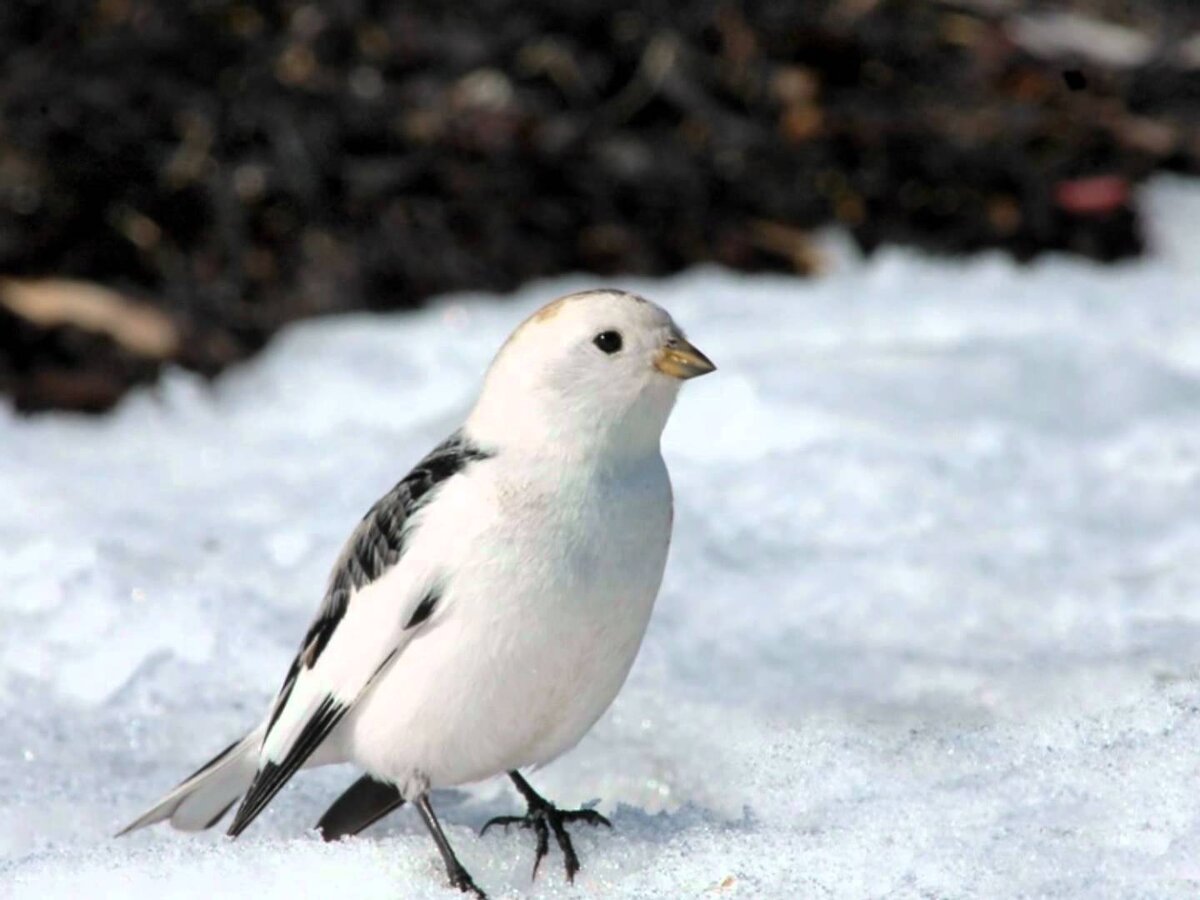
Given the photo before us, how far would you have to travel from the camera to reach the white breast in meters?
3.02

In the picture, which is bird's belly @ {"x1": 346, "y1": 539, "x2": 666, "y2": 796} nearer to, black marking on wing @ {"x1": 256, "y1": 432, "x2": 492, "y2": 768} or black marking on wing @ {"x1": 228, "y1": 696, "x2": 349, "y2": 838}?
black marking on wing @ {"x1": 228, "y1": 696, "x2": 349, "y2": 838}

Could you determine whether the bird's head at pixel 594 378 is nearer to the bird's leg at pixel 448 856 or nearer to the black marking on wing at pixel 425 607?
the black marking on wing at pixel 425 607

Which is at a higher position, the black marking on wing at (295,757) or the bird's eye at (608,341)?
the bird's eye at (608,341)

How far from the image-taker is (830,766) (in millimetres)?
3381

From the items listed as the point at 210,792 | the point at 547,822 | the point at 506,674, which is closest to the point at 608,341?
the point at 506,674

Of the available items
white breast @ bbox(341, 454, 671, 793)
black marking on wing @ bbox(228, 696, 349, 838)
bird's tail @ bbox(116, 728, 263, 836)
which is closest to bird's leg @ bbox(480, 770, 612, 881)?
white breast @ bbox(341, 454, 671, 793)

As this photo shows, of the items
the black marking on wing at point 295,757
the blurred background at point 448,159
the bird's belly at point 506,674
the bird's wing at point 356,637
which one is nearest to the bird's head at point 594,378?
the bird's wing at point 356,637

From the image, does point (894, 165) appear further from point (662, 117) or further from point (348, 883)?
point (348, 883)

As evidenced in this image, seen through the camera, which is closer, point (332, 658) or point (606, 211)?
point (332, 658)

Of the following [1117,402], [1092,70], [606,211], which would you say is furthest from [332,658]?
[1092,70]

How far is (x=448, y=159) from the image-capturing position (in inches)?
277

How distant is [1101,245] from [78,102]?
3.75m

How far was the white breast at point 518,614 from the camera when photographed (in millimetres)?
3016

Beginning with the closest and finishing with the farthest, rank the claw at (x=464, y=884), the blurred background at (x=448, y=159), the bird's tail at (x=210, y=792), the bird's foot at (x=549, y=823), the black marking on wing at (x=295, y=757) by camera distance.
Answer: the claw at (x=464, y=884)
the bird's foot at (x=549, y=823)
the black marking on wing at (x=295, y=757)
the bird's tail at (x=210, y=792)
the blurred background at (x=448, y=159)
